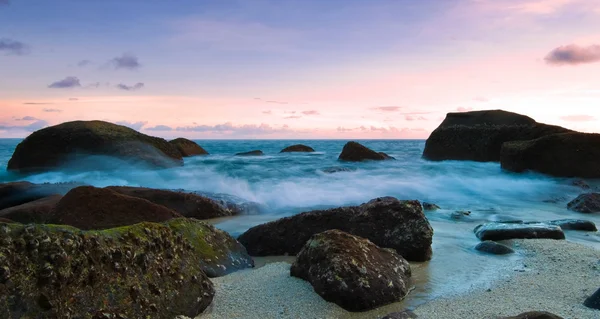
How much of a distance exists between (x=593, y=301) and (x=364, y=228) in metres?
2.67

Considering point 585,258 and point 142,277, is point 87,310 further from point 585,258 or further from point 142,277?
point 585,258

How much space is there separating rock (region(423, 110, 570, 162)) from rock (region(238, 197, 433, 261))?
62.3 feet

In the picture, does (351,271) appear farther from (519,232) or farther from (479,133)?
(479,133)

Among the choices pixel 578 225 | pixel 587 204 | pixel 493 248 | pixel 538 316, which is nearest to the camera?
pixel 538 316

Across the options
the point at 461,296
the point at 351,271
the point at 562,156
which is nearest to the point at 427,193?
the point at 562,156

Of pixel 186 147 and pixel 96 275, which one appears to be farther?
pixel 186 147

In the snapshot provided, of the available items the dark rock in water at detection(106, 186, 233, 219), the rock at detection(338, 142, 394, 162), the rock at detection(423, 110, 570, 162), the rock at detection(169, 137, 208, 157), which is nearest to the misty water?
the dark rock in water at detection(106, 186, 233, 219)

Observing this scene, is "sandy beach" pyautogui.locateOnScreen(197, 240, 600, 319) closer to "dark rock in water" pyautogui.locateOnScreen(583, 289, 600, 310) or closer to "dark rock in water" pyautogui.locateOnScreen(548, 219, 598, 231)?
"dark rock in water" pyautogui.locateOnScreen(583, 289, 600, 310)

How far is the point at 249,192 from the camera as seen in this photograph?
12.5 metres

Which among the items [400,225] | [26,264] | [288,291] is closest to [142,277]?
[26,264]

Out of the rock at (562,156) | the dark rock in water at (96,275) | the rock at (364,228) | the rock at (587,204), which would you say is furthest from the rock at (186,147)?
the dark rock in water at (96,275)

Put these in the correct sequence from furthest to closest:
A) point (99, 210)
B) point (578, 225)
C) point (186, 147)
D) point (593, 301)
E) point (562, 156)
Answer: point (186, 147)
point (562, 156)
point (578, 225)
point (99, 210)
point (593, 301)

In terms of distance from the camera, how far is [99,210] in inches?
251

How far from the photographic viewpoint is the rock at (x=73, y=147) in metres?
17.8
